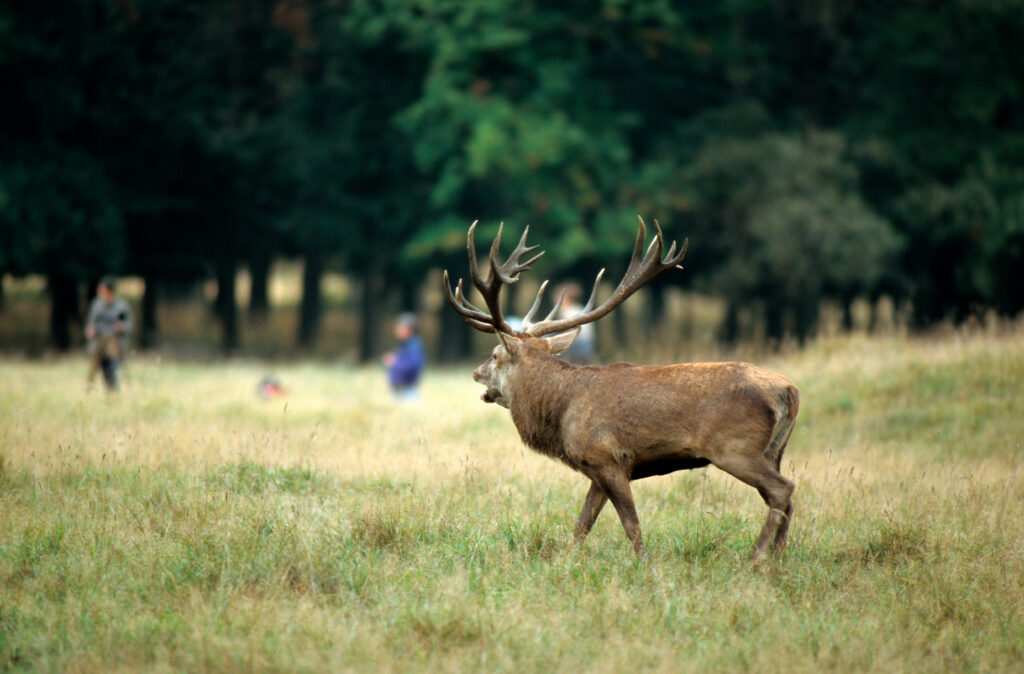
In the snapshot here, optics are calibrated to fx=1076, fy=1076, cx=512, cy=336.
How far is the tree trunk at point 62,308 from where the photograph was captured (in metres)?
25.3

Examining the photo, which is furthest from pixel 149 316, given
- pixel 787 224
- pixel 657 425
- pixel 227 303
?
pixel 657 425

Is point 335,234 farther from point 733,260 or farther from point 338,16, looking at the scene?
point 733,260

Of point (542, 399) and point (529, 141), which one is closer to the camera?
point (542, 399)

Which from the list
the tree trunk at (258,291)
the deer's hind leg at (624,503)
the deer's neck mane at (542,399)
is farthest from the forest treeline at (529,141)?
the deer's hind leg at (624,503)

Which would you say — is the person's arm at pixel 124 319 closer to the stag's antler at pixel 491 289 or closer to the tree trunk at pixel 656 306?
the stag's antler at pixel 491 289

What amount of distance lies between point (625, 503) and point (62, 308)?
2244cm

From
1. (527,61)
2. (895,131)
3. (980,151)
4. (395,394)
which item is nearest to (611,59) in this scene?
(527,61)

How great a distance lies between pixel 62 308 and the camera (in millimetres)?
25766

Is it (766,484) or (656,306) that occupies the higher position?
(766,484)

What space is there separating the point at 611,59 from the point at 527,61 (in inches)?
98.7

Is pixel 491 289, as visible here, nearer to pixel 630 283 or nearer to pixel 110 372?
Result: pixel 630 283

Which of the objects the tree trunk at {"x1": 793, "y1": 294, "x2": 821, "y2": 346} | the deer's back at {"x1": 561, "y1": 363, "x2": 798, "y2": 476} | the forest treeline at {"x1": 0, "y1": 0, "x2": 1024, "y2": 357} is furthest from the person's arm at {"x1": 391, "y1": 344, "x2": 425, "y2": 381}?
the tree trunk at {"x1": 793, "y1": 294, "x2": 821, "y2": 346}

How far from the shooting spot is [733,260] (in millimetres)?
25516

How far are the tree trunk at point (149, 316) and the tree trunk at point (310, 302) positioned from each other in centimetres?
403
